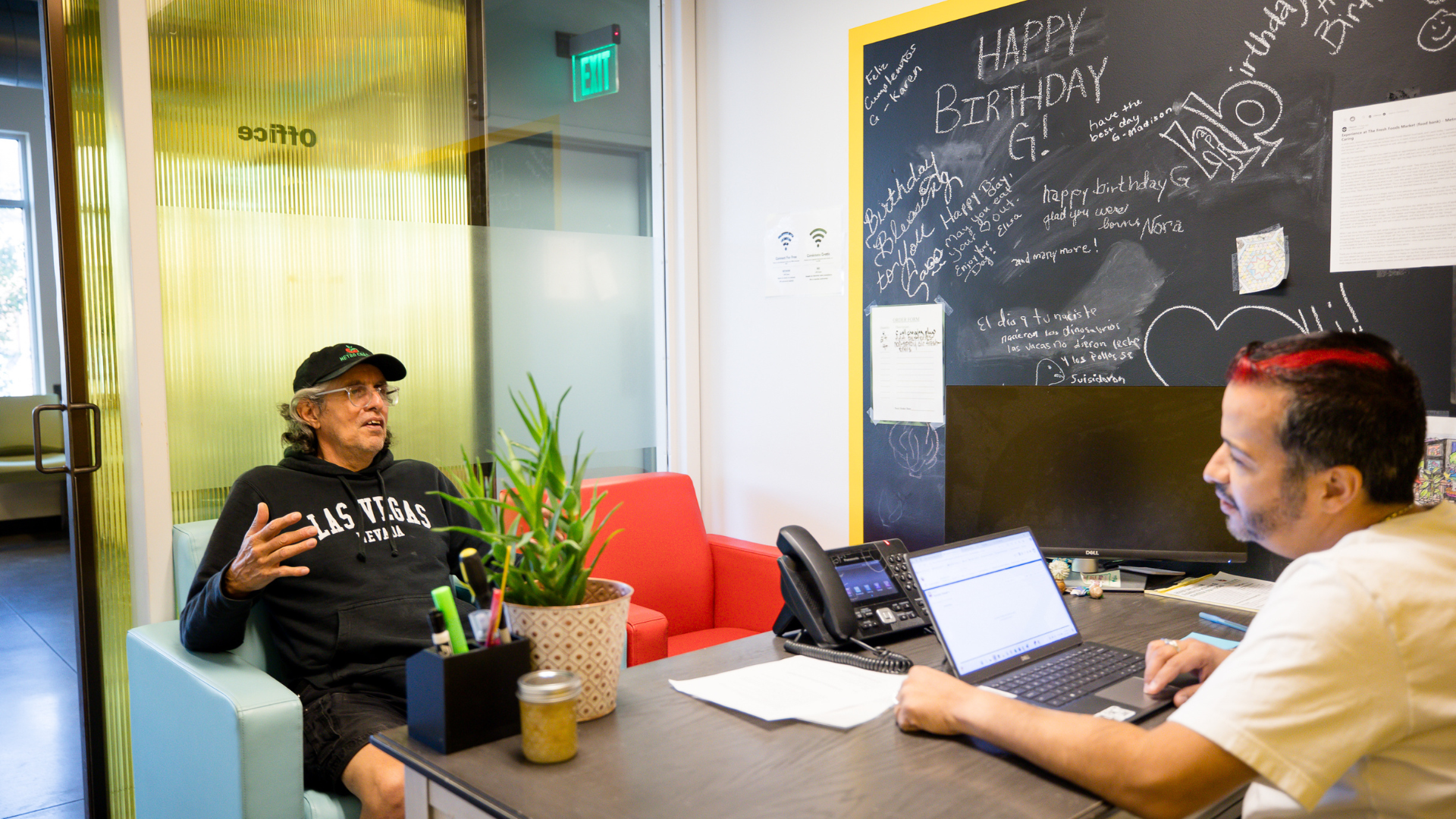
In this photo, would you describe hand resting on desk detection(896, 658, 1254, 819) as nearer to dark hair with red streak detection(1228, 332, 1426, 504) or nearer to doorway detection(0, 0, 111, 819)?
dark hair with red streak detection(1228, 332, 1426, 504)

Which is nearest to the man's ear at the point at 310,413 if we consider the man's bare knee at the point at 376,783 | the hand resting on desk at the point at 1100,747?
the man's bare knee at the point at 376,783

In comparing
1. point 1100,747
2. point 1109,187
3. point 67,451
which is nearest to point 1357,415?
point 1100,747

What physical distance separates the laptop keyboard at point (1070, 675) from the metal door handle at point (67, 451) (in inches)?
96.2

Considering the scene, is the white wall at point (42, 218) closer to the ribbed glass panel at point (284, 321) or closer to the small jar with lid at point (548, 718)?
the ribbed glass panel at point (284, 321)

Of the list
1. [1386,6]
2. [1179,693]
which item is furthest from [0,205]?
[1386,6]

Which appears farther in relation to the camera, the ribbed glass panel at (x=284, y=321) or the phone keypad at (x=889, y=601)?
the ribbed glass panel at (x=284, y=321)

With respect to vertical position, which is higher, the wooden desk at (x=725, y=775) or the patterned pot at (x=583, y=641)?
the patterned pot at (x=583, y=641)

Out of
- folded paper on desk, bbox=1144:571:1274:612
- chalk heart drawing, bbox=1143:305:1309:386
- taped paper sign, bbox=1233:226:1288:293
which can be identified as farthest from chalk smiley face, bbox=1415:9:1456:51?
folded paper on desk, bbox=1144:571:1274:612

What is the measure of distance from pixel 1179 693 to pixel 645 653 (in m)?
1.39

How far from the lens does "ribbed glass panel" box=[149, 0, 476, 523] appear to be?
271 cm

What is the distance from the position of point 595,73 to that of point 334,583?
227cm

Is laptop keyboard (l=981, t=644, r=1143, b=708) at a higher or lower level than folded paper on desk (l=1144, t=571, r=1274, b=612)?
higher

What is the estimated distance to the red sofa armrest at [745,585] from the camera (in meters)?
3.13

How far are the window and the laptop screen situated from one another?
2673 millimetres
